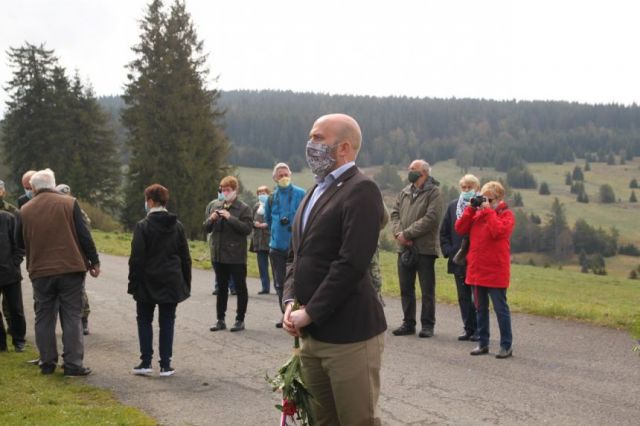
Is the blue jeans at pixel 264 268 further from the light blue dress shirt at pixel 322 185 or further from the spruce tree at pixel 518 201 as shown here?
the spruce tree at pixel 518 201

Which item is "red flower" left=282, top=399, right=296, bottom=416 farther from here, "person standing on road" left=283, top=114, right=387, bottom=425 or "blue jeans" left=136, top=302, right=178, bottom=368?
"blue jeans" left=136, top=302, right=178, bottom=368

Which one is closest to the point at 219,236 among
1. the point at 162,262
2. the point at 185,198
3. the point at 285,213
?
the point at 285,213

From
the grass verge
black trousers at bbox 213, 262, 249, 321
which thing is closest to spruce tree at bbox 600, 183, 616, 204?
black trousers at bbox 213, 262, 249, 321

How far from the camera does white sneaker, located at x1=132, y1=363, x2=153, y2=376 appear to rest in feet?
26.3

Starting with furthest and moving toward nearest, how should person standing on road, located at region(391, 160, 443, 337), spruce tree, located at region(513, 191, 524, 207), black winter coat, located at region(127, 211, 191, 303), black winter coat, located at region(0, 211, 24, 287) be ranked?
spruce tree, located at region(513, 191, 524, 207) → person standing on road, located at region(391, 160, 443, 337) → black winter coat, located at region(0, 211, 24, 287) → black winter coat, located at region(127, 211, 191, 303)

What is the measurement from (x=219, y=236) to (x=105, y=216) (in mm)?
36605

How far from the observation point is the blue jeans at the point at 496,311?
28.0 ft

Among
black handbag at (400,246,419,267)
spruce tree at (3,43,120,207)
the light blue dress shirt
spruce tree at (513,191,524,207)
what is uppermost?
spruce tree at (3,43,120,207)

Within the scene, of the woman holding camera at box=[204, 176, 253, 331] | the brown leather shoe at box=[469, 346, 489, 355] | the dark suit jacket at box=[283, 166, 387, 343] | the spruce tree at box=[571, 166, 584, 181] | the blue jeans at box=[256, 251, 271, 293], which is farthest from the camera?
the spruce tree at box=[571, 166, 584, 181]

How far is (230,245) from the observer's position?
33.7 feet

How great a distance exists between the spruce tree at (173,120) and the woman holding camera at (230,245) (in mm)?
33390

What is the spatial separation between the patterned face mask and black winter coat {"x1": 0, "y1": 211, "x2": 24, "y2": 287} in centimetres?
641

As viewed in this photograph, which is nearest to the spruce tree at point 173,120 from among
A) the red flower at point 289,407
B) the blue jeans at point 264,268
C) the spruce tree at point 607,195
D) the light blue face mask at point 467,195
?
the blue jeans at point 264,268

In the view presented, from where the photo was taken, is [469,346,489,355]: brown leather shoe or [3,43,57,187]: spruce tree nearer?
[469,346,489,355]: brown leather shoe
